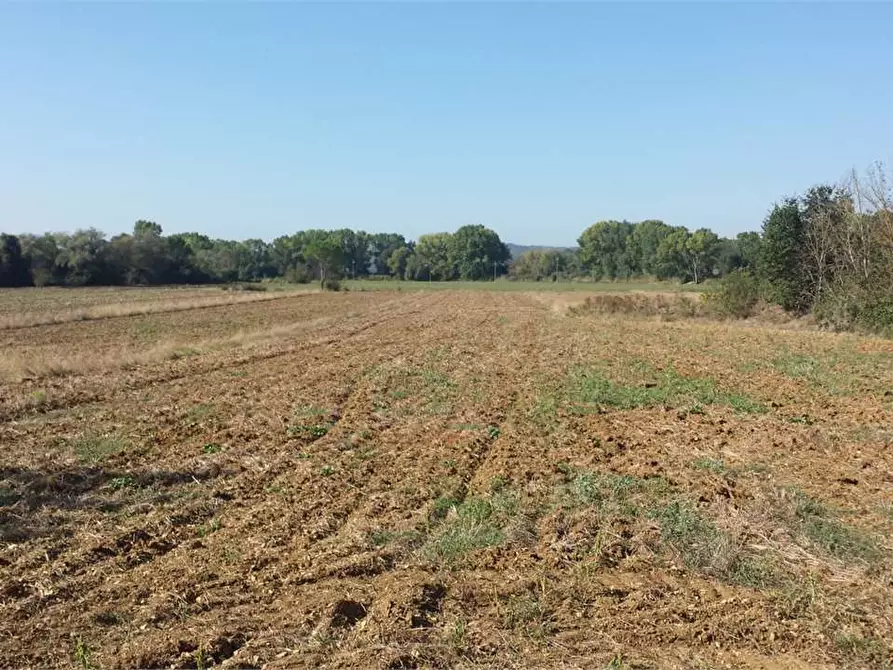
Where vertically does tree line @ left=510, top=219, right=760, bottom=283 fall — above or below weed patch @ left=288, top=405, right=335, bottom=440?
above

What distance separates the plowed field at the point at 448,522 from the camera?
198 inches

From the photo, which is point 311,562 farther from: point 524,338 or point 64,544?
point 524,338

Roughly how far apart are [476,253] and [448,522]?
A: 153 m

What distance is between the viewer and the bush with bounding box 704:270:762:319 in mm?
41500

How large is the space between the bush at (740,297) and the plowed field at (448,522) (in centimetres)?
2578

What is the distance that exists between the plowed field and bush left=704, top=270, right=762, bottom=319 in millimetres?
25779

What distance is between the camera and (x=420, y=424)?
12.6 meters

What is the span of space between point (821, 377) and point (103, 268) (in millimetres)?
87385

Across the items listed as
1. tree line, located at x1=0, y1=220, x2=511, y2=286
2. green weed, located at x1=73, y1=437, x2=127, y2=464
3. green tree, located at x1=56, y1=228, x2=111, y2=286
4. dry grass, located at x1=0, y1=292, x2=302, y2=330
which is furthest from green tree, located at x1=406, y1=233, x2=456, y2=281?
green weed, located at x1=73, y1=437, x2=127, y2=464

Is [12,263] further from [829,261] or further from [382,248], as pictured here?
[382,248]

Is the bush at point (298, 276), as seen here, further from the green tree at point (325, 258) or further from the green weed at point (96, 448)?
the green weed at point (96, 448)

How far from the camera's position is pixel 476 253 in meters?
160

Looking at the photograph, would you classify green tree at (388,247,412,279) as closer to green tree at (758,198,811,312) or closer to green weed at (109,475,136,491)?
green tree at (758,198,811,312)

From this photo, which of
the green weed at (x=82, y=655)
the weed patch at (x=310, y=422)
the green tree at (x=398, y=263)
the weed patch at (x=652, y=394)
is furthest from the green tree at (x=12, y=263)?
the green weed at (x=82, y=655)
